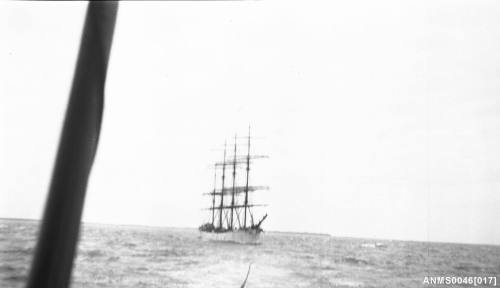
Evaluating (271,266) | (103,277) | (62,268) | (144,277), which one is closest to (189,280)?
(144,277)

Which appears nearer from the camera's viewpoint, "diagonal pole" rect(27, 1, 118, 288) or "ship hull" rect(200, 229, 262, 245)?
"diagonal pole" rect(27, 1, 118, 288)

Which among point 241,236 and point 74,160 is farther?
point 241,236

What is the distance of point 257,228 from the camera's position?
53.8m

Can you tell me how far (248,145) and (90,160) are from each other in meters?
53.4

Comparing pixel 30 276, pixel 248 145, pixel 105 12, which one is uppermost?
pixel 248 145

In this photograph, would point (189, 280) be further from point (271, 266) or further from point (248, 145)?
point (248, 145)

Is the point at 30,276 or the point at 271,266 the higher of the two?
the point at 30,276

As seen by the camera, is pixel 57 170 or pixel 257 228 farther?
pixel 257 228

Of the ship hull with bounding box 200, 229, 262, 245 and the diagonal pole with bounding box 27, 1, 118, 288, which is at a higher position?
the diagonal pole with bounding box 27, 1, 118, 288

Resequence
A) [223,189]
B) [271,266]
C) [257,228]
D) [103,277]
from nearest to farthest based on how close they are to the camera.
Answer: [103,277] → [271,266] → [257,228] → [223,189]

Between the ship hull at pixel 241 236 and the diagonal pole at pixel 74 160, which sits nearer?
the diagonal pole at pixel 74 160

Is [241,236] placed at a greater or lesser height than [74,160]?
lesser

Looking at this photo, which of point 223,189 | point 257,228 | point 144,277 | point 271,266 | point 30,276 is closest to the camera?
point 30,276

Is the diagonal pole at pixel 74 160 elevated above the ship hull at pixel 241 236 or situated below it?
above
